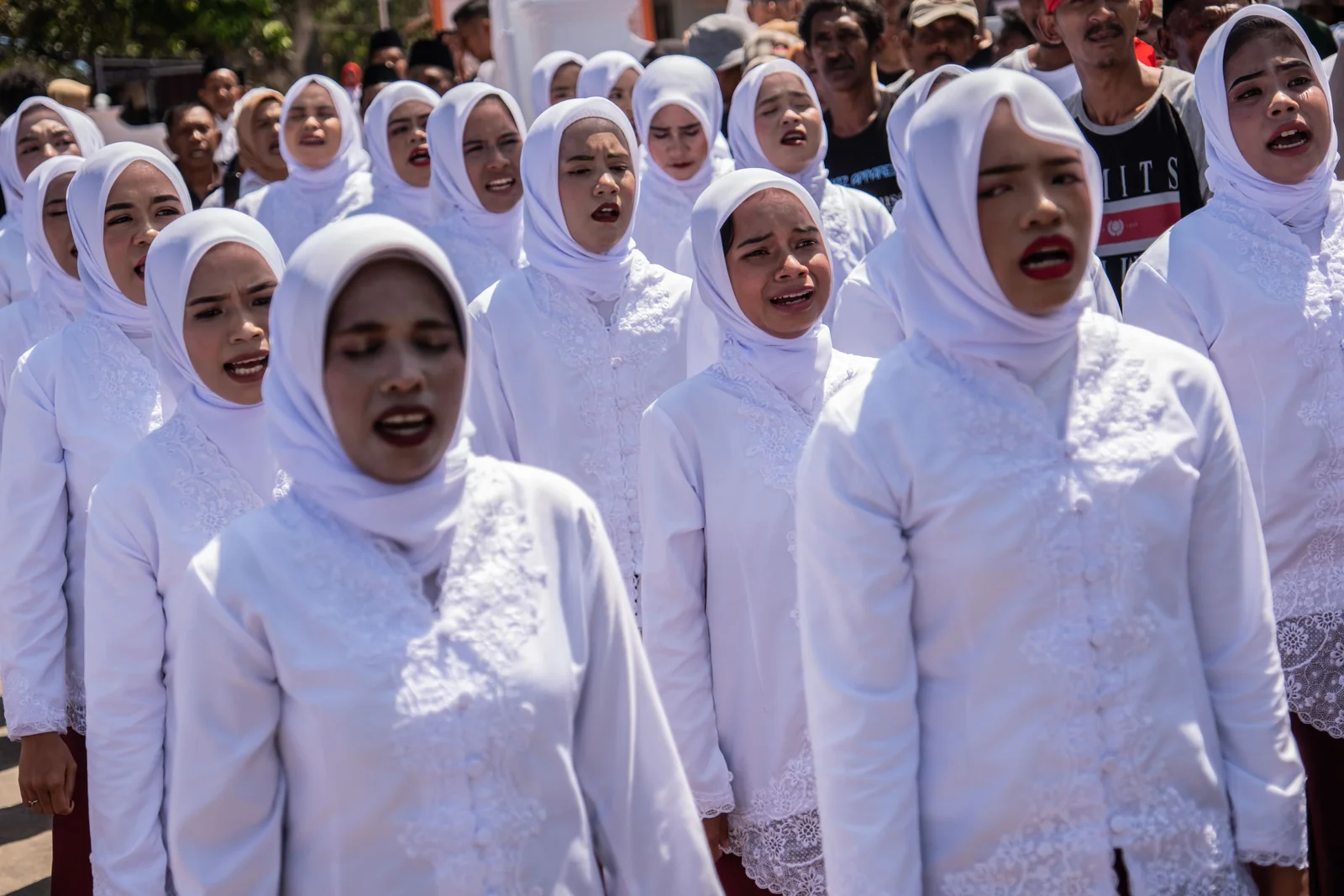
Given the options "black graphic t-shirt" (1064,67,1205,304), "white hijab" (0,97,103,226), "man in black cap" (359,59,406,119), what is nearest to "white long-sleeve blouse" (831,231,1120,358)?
"black graphic t-shirt" (1064,67,1205,304)

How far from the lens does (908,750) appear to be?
8.03 feet

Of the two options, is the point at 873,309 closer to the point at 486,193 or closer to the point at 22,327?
the point at 486,193

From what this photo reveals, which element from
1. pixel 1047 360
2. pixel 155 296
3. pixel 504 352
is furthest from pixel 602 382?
pixel 1047 360

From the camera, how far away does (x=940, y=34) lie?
23.3 feet

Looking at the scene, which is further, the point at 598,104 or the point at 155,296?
the point at 598,104

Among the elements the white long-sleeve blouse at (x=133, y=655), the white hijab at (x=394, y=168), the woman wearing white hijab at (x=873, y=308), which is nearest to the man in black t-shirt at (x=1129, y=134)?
the woman wearing white hijab at (x=873, y=308)

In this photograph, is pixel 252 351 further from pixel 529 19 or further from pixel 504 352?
pixel 529 19

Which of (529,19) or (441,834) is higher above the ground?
(529,19)

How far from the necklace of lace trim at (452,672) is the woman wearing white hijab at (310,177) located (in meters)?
5.85

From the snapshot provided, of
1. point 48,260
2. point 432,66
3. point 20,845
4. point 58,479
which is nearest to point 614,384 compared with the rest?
point 58,479

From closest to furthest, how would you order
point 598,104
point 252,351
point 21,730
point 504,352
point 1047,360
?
1. point 1047,360
2. point 252,351
3. point 21,730
4. point 504,352
5. point 598,104

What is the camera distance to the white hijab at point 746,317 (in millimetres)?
3719

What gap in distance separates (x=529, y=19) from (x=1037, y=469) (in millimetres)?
8298

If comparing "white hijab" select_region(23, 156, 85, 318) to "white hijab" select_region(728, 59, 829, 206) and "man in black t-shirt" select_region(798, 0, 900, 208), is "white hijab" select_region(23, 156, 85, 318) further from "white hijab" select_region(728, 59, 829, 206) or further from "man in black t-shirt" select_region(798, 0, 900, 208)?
"man in black t-shirt" select_region(798, 0, 900, 208)
